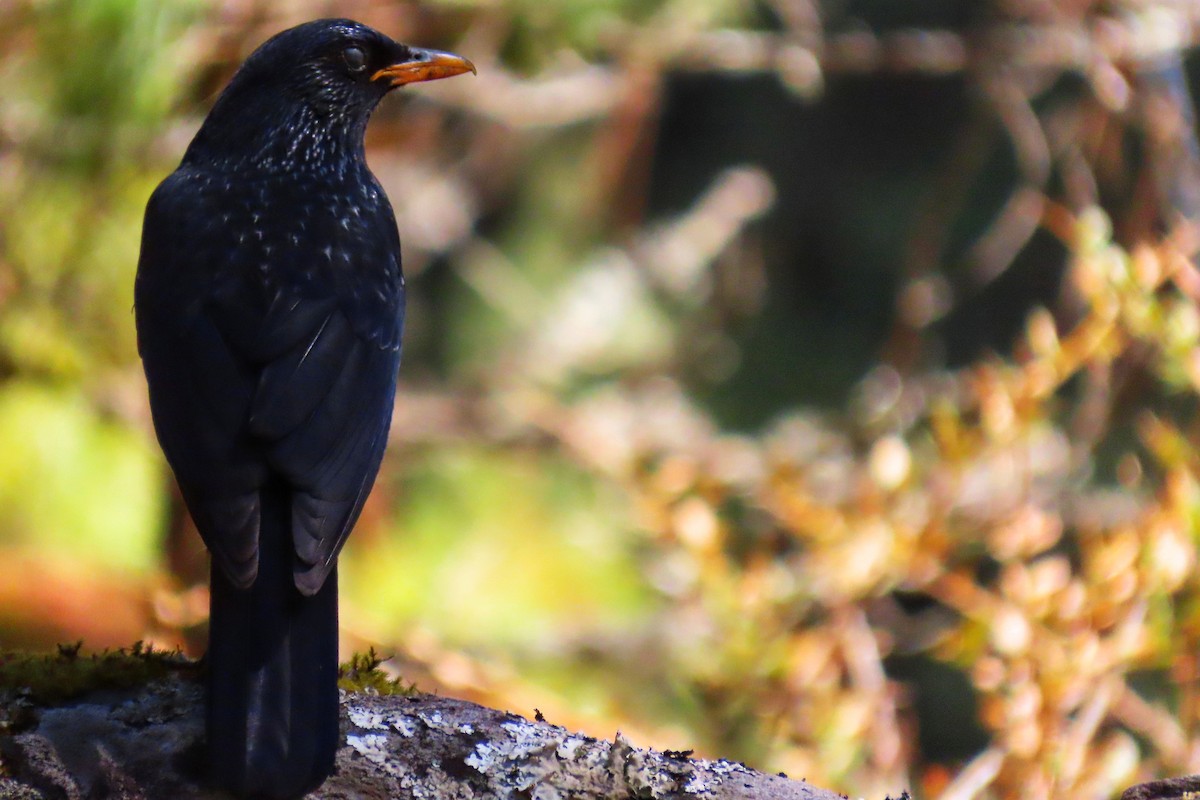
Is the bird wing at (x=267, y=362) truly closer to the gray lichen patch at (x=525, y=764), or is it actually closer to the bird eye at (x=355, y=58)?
the gray lichen patch at (x=525, y=764)

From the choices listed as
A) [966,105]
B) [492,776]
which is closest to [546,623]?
[492,776]

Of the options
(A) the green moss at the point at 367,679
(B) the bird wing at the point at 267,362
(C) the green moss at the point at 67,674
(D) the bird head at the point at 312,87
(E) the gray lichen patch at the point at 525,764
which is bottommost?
(E) the gray lichen patch at the point at 525,764

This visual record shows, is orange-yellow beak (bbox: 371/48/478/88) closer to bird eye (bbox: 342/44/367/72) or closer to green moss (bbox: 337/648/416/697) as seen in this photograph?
bird eye (bbox: 342/44/367/72)

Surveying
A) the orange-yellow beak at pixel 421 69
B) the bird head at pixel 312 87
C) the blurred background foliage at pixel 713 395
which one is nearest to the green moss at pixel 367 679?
the blurred background foliage at pixel 713 395

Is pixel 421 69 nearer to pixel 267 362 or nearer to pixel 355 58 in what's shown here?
pixel 355 58

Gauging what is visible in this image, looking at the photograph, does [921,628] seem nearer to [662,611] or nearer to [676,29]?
[662,611]

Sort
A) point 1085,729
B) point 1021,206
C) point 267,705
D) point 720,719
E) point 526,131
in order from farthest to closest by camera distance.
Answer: point 526,131 → point 1021,206 → point 720,719 → point 1085,729 → point 267,705

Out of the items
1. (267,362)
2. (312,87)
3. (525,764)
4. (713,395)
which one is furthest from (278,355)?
(713,395)
